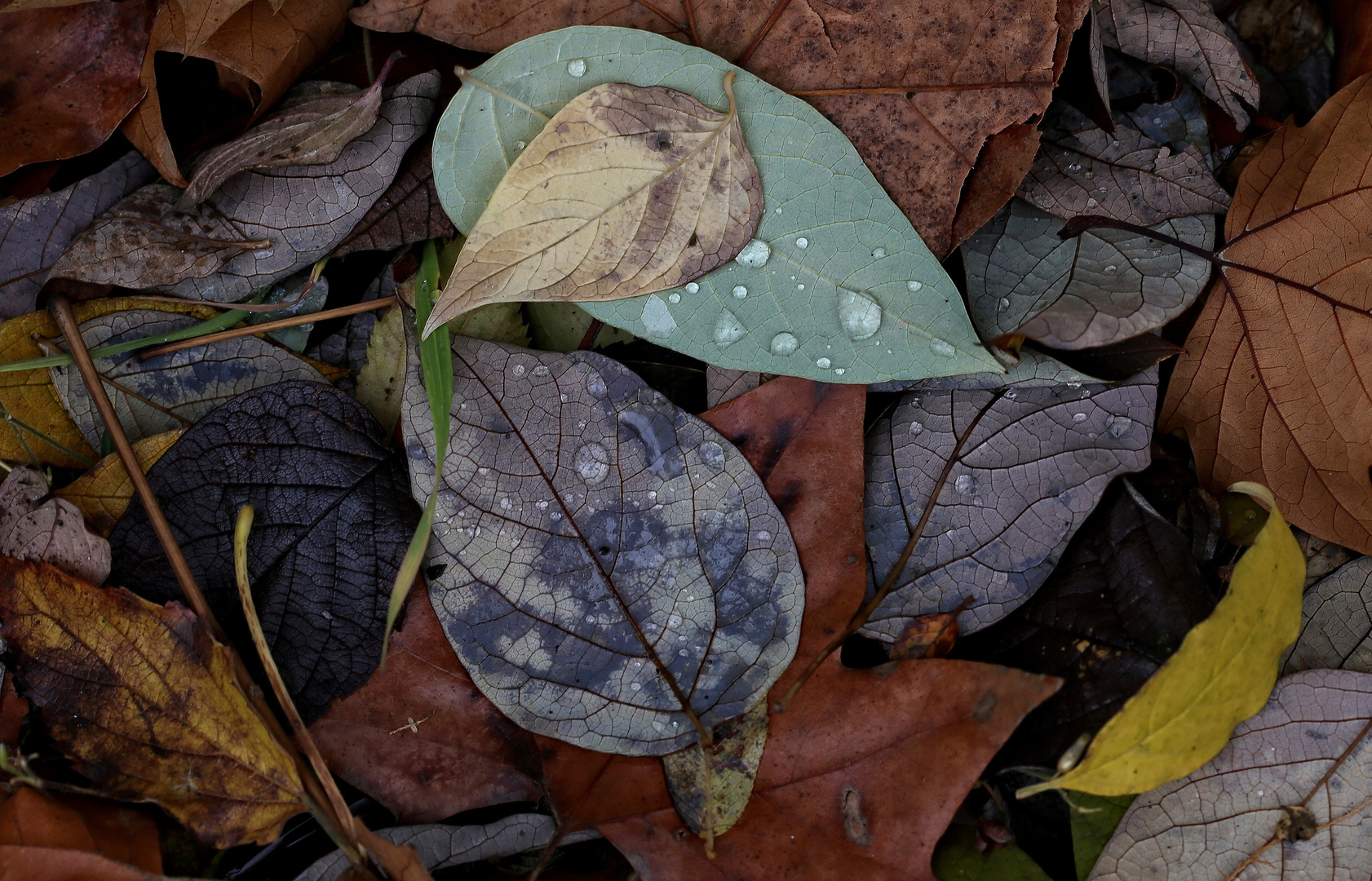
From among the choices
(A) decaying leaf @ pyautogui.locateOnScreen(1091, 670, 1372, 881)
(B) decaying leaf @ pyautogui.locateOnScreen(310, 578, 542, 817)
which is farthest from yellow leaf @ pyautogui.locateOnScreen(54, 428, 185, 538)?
(A) decaying leaf @ pyautogui.locateOnScreen(1091, 670, 1372, 881)

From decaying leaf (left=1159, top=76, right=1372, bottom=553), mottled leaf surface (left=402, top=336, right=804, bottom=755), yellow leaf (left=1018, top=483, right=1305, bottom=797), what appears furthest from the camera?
decaying leaf (left=1159, top=76, right=1372, bottom=553)

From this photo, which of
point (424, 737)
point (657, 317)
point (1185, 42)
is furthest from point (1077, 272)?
point (424, 737)

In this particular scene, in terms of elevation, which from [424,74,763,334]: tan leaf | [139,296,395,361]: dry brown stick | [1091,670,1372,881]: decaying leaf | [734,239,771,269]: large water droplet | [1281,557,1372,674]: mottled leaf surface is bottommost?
[1091,670,1372,881]: decaying leaf

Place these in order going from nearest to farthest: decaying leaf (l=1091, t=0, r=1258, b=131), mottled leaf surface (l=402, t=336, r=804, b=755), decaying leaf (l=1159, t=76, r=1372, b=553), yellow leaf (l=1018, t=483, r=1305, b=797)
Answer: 1. yellow leaf (l=1018, t=483, r=1305, b=797)
2. mottled leaf surface (l=402, t=336, r=804, b=755)
3. decaying leaf (l=1159, t=76, r=1372, b=553)
4. decaying leaf (l=1091, t=0, r=1258, b=131)

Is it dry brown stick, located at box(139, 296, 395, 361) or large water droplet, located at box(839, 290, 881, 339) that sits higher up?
large water droplet, located at box(839, 290, 881, 339)

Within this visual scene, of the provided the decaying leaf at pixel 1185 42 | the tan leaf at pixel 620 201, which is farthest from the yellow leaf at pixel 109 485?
the decaying leaf at pixel 1185 42

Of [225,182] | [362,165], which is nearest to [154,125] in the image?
[225,182]

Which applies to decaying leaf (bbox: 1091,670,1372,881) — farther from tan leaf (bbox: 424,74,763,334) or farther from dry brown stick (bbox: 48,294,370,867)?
dry brown stick (bbox: 48,294,370,867)

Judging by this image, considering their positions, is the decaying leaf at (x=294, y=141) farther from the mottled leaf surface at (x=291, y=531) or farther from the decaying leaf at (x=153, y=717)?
the decaying leaf at (x=153, y=717)

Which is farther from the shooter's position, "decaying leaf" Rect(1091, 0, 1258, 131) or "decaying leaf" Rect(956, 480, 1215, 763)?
"decaying leaf" Rect(1091, 0, 1258, 131)

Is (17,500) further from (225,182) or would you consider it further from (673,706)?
(673,706)
